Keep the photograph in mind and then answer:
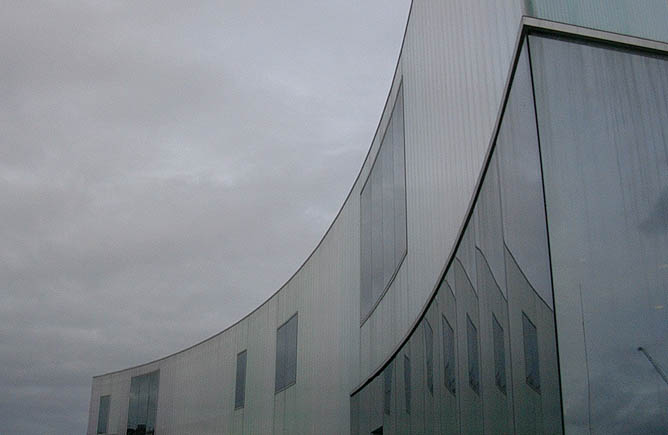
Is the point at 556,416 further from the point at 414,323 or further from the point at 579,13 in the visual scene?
the point at 414,323

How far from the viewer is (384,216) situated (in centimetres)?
1841

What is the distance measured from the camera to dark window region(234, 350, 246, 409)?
32.3 m

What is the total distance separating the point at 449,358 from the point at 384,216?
736 centimetres

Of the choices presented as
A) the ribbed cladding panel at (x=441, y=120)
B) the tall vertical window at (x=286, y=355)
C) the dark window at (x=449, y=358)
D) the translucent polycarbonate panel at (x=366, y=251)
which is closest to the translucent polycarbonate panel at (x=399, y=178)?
the ribbed cladding panel at (x=441, y=120)

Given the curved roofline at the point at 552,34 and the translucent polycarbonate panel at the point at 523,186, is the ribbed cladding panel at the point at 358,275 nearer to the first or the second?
the curved roofline at the point at 552,34

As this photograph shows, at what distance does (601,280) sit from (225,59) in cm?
3069

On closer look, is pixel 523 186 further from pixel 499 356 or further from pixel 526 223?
pixel 499 356

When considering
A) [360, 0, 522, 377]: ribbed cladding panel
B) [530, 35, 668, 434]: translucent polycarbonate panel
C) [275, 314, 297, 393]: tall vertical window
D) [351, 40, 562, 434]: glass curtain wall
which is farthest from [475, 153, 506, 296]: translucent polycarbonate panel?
[275, 314, 297, 393]: tall vertical window

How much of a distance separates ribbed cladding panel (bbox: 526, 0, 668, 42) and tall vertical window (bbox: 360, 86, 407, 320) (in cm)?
854

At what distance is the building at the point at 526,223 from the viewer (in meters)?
6.68

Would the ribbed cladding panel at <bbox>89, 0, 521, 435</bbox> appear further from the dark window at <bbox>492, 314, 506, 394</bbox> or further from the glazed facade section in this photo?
the dark window at <bbox>492, 314, 506, 394</bbox>

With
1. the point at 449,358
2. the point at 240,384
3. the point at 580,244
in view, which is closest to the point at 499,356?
the point at 580,244

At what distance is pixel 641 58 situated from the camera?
24.7 ft

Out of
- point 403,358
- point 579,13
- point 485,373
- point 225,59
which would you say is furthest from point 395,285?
point 225,59
